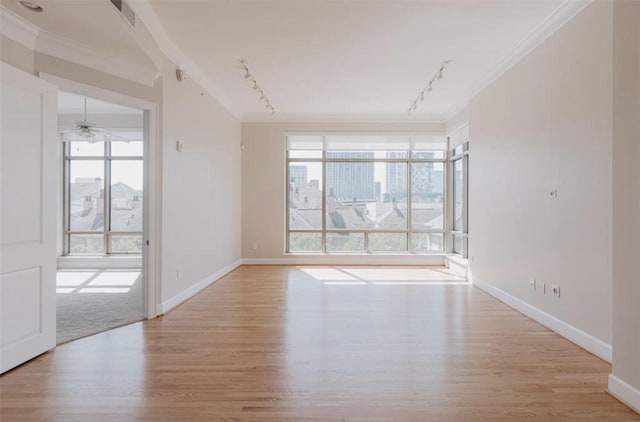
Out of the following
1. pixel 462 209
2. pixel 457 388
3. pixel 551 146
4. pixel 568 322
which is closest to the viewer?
pixel 457 388

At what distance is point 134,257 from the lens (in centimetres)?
744

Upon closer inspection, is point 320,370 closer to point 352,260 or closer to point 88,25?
point 88,25

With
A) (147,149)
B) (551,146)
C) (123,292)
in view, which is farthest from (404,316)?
(123,292)

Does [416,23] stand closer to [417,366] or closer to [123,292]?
[417,366]

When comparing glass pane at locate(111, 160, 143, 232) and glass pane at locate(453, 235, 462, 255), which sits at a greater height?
glass pane at locate(111, 160, 143, 232)

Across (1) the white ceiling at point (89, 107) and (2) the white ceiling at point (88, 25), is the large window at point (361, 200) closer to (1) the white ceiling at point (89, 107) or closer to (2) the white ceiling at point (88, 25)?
(1) the white ceiling at point (89, 107)

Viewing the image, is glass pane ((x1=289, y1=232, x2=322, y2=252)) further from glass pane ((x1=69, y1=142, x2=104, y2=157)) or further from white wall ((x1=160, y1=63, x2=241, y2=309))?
glass pane ((x1=69, y1=142, x2=104, y2=157))

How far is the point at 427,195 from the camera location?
25.4 feet

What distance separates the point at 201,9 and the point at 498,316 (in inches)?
177

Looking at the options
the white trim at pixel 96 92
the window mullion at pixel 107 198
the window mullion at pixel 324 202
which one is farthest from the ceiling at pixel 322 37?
the window mullion at pixel 107 198

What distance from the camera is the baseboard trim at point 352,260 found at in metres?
7.57

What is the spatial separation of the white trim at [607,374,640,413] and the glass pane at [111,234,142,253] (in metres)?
7.82

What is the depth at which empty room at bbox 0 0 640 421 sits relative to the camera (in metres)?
2.31

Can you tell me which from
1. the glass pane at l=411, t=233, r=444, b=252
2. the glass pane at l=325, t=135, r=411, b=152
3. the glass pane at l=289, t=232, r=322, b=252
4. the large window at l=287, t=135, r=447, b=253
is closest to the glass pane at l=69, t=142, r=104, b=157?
the large window at l=287, t=135, r=447, b=253
